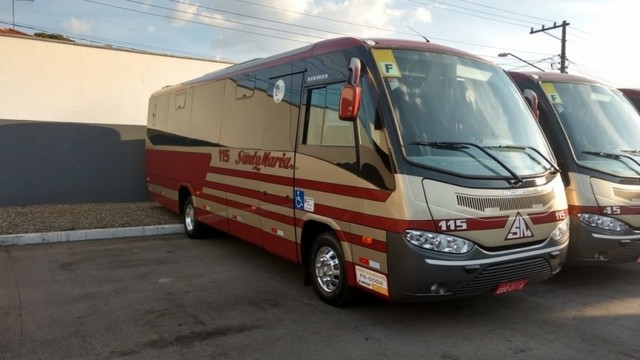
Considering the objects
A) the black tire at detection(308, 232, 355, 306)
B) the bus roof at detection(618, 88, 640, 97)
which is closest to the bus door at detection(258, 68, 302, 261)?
the black tire at detection(308, 232, 355, 306)

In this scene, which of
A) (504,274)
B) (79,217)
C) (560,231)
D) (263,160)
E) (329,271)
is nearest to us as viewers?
(504,274)

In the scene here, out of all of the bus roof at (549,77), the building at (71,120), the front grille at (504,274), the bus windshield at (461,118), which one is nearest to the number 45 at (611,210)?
the bus windshield at (461,118)

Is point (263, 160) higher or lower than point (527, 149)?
lower

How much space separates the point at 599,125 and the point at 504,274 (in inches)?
128

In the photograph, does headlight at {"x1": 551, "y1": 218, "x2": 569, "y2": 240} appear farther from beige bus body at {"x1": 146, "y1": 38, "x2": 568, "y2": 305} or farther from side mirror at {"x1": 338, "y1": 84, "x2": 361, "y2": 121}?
side mirror at {"x1": 338, "y1": 84, "x2": 361, "y2": 121}

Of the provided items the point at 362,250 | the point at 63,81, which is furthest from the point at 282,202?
the point at 63,81

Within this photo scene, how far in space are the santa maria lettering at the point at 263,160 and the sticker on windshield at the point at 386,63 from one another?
64.4 inches

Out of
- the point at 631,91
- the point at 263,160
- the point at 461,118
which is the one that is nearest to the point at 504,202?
the point at 461,118

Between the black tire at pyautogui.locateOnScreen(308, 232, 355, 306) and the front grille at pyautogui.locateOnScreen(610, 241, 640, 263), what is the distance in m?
3.23

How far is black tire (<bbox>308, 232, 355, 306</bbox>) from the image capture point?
529cm

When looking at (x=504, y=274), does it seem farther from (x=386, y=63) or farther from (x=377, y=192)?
(x=386, y=63)

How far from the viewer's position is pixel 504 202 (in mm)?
4664

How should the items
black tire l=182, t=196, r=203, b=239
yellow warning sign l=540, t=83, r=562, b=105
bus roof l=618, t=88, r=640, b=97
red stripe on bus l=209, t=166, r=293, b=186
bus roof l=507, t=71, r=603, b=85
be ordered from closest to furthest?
red stripe on bus l=209, t=166, r=293, b=186
yellow warning sign l=540, t=83, r=562, b=105
bus roof l=507, t=71, r=603, b=85
black tire l=182, t=196, r=203, b=239
bus roof l=618, t=88, r=640, b=97

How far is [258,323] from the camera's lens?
5004 millimetres
